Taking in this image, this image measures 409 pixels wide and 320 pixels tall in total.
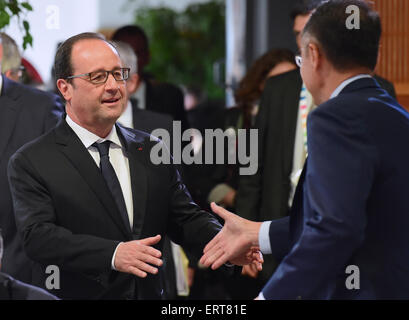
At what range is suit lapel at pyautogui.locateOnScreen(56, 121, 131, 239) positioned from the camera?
3.05 m

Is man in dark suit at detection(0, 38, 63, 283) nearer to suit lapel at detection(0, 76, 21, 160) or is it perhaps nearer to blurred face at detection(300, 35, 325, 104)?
suit lapel at detection(0, 76, 21, 160)

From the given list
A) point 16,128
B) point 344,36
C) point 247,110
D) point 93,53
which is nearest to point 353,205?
point 344,36

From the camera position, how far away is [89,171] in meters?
3.07

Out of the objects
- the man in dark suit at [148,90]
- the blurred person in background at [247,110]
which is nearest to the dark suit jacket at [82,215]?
the blurred person in background at [247,110]

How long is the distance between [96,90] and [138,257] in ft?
2.38

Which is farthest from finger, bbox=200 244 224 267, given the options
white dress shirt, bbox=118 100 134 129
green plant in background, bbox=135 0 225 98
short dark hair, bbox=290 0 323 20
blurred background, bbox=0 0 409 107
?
green plant in background, bbox=135 0 225 98

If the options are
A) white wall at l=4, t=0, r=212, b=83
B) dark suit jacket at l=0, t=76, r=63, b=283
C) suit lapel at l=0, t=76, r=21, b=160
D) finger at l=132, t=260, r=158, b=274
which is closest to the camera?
finger at l=132, t=260, r=158, b=274

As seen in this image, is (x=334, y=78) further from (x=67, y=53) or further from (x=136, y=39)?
(x=136, y=39)

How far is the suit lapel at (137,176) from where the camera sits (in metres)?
3.11

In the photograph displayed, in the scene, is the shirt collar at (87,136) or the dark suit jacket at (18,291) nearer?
the dark suit jacket at (18,291)

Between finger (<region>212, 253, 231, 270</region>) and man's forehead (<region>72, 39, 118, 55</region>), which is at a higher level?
man's forehead (<region>72, 39, 118, 55</region>)

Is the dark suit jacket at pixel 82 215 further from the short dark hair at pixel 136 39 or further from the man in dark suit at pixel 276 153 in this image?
the short dark hair at pixel 136 39

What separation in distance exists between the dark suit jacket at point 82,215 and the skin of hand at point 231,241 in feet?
0.85

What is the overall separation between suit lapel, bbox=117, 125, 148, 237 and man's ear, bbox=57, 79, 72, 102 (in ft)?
0.80
